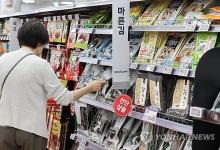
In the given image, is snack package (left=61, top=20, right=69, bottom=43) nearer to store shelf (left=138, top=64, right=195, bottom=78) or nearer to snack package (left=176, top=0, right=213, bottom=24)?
store shelf (left=138, top=64, right=195, bottom=78)

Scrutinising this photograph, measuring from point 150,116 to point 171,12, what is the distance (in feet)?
2.52

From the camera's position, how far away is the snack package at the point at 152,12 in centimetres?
269

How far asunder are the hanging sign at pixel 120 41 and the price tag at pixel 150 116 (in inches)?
10.0

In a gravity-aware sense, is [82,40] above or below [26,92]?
above

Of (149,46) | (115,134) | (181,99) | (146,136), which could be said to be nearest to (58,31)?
(115,134)

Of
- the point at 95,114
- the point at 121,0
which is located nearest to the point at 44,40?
the point at 121,0

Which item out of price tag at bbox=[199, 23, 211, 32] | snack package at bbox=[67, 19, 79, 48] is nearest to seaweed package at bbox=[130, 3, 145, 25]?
price tag at bbox=[199, 23, 211, 32]

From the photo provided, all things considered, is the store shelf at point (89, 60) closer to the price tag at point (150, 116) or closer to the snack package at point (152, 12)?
the snack package at point (152, 12)

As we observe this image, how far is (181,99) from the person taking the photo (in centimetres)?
242

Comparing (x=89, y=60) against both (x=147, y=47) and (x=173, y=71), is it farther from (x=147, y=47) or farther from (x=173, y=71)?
(x=173, y=71)

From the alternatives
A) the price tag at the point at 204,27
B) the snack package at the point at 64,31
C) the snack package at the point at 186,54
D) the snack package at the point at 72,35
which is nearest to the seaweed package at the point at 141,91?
the snack package at the point at 186,54

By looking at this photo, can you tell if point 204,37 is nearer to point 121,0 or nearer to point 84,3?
point 121,0

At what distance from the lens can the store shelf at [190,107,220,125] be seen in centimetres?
150

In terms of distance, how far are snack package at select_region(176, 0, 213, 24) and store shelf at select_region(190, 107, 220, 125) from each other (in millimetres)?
825
